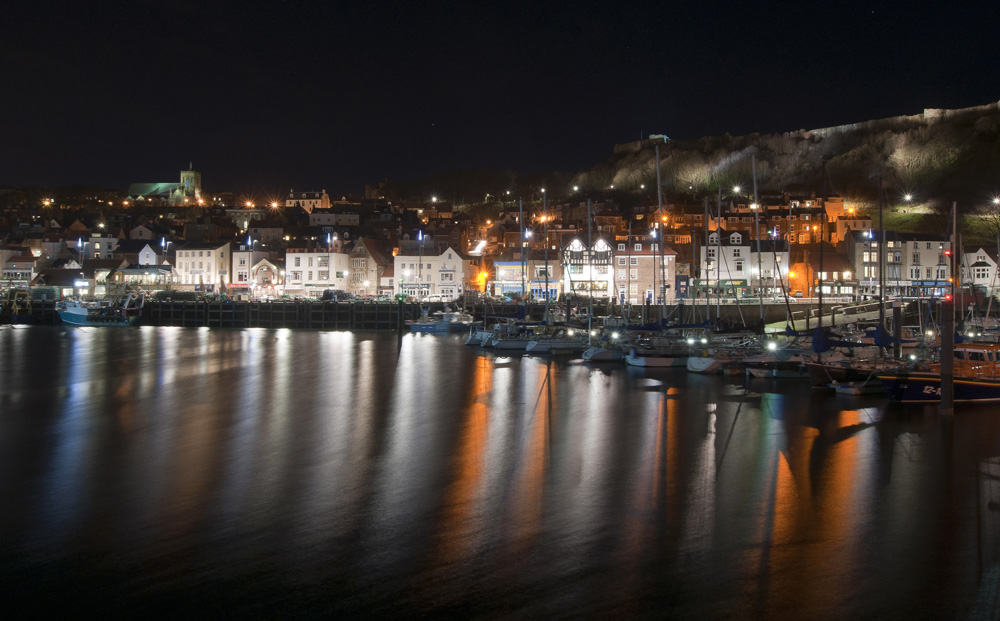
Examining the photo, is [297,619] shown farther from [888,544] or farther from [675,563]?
[888,544]

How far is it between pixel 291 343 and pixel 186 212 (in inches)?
2642

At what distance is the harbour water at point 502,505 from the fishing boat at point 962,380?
623mm

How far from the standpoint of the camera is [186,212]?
322ft

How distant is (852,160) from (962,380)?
84.7 m

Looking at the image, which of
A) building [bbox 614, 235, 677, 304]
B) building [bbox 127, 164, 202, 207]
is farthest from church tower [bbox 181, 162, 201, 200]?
building [bbox 614, 235, 677, 304]

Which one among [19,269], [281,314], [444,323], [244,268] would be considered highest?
[19,269]

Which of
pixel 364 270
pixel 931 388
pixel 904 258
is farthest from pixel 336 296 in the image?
pixel 931 388

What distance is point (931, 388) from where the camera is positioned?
18234 millimetres

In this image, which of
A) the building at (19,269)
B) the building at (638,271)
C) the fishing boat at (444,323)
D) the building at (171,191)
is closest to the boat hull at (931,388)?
the fishing boat at (444,323)

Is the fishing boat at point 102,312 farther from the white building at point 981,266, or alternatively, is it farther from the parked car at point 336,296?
the white building at point 981,266

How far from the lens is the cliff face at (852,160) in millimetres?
84750

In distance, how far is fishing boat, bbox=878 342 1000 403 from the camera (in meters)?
17.6

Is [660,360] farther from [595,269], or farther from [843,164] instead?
[843,164]

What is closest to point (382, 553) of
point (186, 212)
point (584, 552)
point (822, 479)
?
point (584, 552)
